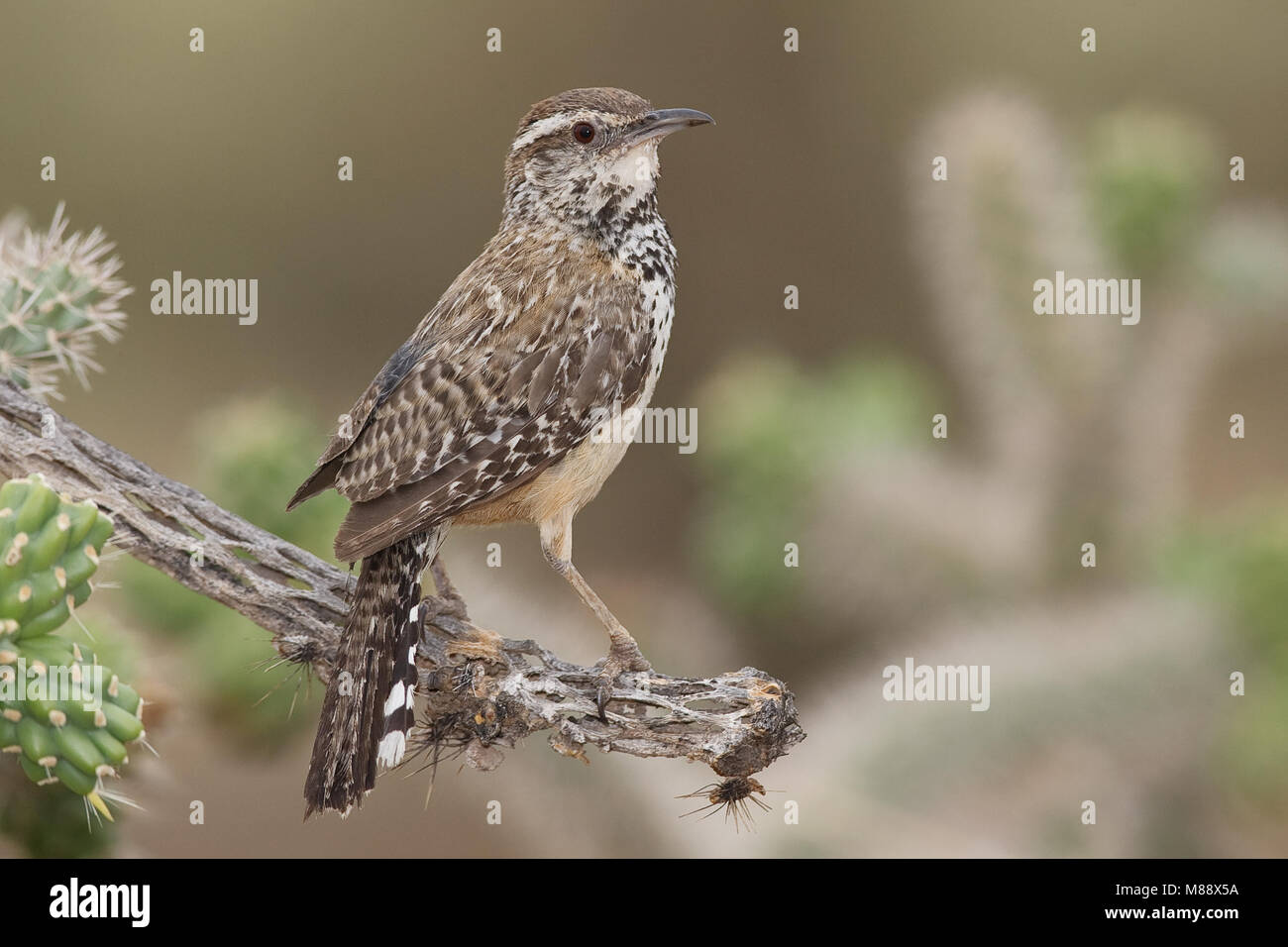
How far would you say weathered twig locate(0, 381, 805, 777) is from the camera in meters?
2.04

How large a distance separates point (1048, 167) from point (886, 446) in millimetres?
884

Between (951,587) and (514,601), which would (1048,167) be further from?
(514,601)

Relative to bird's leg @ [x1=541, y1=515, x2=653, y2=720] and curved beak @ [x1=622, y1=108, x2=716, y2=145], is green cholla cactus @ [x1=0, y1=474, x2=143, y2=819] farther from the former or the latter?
curved beak @ [x1=622, y1=108, x2=716, y2=145]

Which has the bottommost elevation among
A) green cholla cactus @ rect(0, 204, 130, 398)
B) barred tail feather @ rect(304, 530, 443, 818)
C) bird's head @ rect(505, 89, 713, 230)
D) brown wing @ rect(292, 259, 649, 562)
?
barred tail feather @ rect(304, 530, 443, 818)

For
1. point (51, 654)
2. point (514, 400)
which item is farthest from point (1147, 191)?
point (51, 654)

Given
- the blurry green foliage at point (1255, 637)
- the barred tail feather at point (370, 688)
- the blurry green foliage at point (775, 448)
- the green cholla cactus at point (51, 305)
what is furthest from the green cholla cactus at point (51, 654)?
the blurry green foliage at point (1255, 637)

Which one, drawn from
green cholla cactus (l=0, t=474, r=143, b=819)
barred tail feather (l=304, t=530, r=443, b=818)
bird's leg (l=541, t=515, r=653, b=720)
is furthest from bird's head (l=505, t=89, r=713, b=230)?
green cholla cactus (l=0, t=474, r=143, b=819)

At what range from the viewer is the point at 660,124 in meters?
2.55

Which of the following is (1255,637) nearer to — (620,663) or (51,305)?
(620,663)

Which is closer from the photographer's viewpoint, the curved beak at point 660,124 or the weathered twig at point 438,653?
the weathered twig at point 438,653

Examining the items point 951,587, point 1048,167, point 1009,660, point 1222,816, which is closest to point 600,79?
point 1048,167

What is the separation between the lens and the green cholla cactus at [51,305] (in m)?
2.46

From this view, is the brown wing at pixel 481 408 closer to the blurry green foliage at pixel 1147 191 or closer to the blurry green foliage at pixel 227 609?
the blurry green foliage at pixel 227 609

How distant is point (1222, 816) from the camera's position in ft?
11.1
